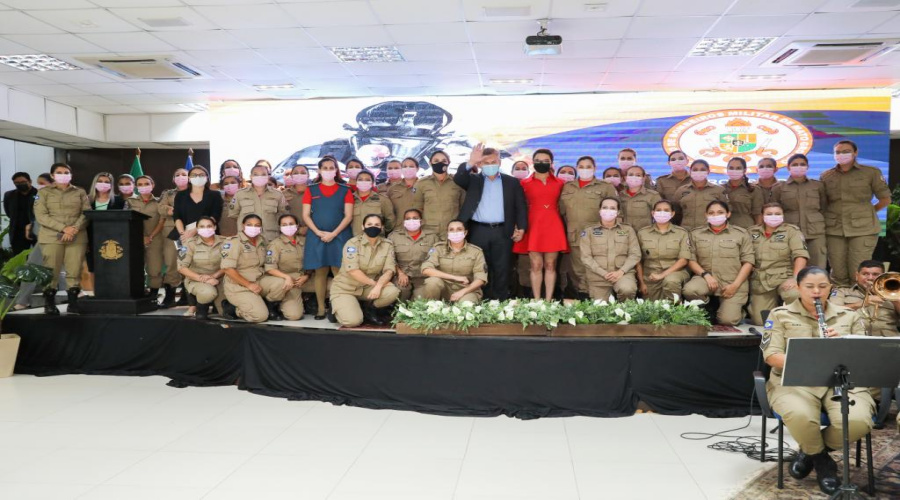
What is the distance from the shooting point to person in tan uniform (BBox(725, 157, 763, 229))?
22.0ft

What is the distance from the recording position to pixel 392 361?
4.86m

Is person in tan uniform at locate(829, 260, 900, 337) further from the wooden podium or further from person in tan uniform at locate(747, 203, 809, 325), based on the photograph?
the wooden podium

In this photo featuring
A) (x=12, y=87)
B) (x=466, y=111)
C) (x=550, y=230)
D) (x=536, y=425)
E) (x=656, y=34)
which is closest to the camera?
(x=536, y=425)

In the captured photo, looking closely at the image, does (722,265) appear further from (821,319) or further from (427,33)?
(427,33)

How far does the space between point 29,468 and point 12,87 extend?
732 cm

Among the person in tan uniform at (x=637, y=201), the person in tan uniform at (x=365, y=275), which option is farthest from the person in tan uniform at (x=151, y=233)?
the person in tan uniform at (x=637, y=201)

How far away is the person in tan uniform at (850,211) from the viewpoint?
661 centimetres

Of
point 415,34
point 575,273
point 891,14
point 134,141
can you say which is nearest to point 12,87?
point 134,141

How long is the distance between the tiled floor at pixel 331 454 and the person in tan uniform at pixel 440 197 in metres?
2.15

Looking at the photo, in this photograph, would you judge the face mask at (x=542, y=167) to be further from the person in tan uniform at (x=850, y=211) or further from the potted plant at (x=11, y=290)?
the potted plant at (x=11, y=290)

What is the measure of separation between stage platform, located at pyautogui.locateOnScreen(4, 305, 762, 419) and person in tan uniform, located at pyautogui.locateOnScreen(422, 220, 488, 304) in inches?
37.3

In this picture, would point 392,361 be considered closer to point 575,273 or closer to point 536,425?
point 536,425

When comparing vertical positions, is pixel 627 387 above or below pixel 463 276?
below

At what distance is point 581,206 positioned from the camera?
6387mm
